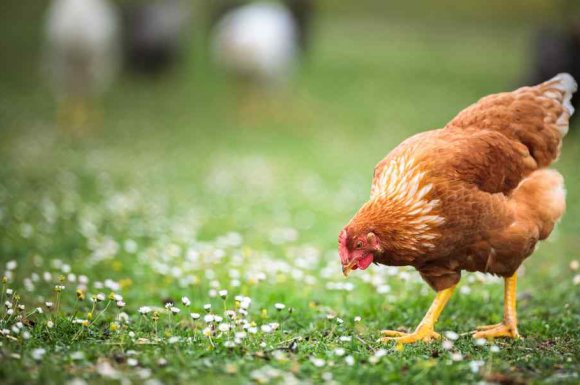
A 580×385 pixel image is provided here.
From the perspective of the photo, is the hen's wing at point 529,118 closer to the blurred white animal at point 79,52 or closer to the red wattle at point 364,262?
the red wattle at point 364,262

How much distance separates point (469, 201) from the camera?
393 centimetres

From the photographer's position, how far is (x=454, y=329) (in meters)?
4.43

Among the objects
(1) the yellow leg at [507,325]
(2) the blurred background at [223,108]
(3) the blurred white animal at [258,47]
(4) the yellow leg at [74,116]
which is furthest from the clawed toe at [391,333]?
(3) the blurred white animal at [258,47]

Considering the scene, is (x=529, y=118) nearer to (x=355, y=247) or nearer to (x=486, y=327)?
(x=486, y=327)

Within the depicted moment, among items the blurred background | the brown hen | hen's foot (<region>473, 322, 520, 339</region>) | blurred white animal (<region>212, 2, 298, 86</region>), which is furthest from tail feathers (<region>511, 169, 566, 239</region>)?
blurred white animal (<region>212, 2, 298, 86</region>)

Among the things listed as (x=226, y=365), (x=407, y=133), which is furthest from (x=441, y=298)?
(x=407, y=133)

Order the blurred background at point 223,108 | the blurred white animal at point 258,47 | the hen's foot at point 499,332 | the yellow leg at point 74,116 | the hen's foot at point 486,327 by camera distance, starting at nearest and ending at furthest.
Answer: the hen's foot at point 499,332, the hen's foot at point 486,327, the blurred background at point 223,108, the yellow leg at point 74,116, the blurred white animal at point 258,47

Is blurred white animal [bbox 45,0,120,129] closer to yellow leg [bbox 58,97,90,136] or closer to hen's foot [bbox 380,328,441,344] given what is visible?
yellow leg [bbox 58,97,90,136]

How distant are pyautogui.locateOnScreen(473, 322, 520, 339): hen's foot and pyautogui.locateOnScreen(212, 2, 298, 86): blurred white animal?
9.20 m

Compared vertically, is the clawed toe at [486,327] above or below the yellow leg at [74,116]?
below

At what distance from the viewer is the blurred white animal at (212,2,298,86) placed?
495 inches

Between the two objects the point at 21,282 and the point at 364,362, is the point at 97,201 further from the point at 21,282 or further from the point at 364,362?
the point at 364,362

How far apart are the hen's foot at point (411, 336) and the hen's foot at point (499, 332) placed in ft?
0.93

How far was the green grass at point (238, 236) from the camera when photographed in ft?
11.5
